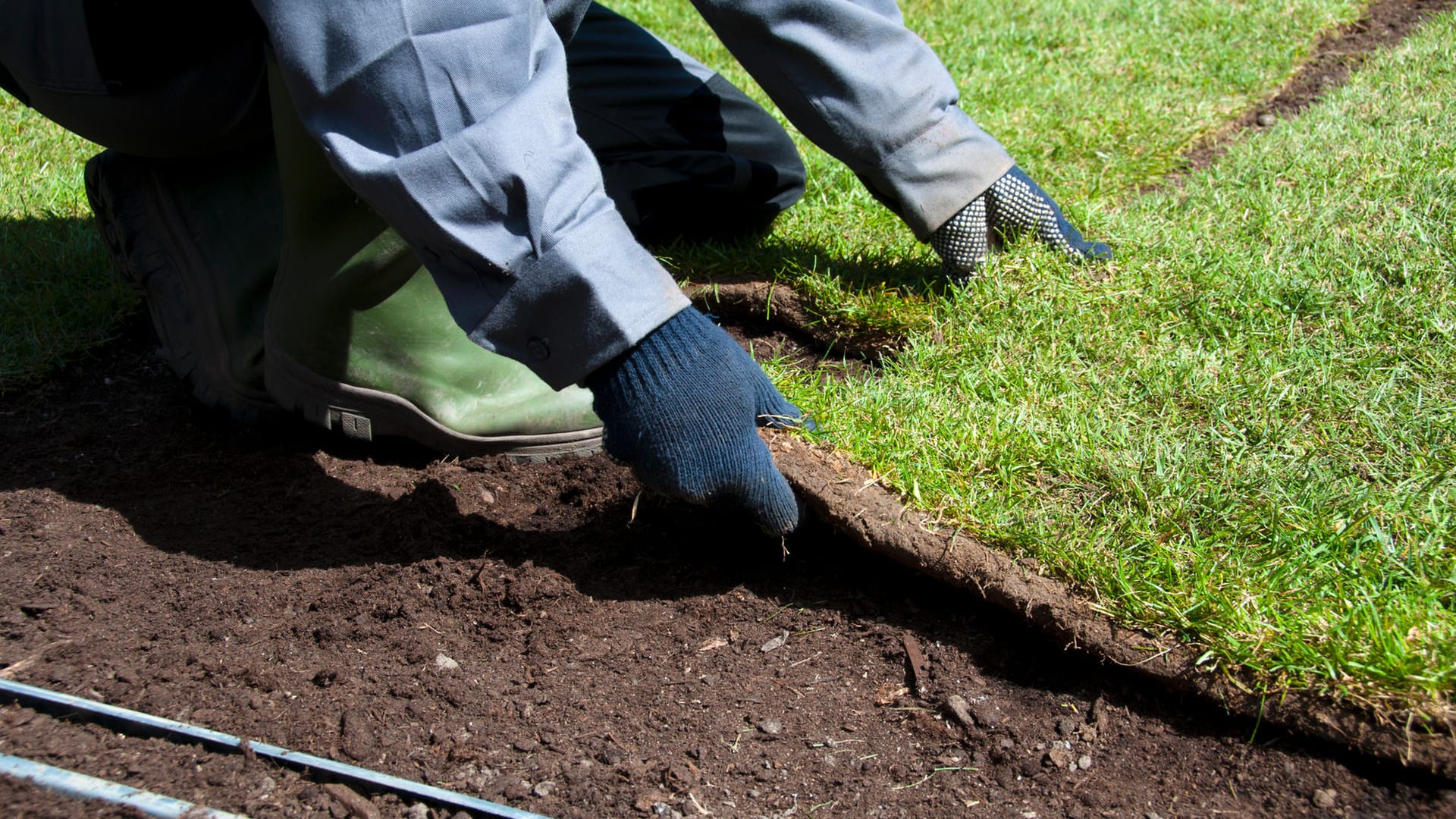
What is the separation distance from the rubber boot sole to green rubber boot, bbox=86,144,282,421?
18 cm

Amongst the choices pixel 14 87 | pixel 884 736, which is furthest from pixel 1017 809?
pixel 14 87

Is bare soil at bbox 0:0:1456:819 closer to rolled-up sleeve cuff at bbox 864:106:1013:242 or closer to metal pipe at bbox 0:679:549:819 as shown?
metal pipe at bbox 0:679:549:819

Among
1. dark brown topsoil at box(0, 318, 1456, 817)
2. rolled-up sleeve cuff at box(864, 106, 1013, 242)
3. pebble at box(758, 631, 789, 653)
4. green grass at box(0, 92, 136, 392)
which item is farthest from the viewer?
green grass at box(0, 92, 136, 392)

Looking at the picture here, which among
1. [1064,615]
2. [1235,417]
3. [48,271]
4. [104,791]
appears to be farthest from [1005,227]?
[48,271]

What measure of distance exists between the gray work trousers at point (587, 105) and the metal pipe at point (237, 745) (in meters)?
1.23

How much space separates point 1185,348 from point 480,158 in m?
1.49

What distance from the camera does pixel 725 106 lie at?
3.17 metres

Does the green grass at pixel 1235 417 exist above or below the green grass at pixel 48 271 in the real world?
above

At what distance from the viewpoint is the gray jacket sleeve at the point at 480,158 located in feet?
4.90

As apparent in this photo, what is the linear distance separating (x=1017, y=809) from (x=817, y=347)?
1363 millimetres

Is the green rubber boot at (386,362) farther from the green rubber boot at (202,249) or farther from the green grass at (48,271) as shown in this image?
the green grass at (48,271)

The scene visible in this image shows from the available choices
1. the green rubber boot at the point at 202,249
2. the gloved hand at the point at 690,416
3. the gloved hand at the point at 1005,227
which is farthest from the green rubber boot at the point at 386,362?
the gloved hand at the point at 1005,227

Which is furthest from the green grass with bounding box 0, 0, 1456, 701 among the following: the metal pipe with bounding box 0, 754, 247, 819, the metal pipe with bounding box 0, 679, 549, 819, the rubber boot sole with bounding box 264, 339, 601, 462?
the metal pipe with bounding box 0, 754, 247, 819

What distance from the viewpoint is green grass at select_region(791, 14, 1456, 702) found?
1588 mm
